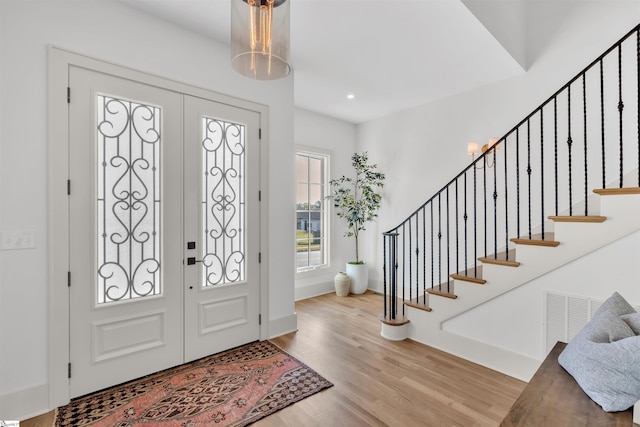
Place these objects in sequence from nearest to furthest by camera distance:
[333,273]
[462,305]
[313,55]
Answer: [462,305]
[313,55]
[333,273]

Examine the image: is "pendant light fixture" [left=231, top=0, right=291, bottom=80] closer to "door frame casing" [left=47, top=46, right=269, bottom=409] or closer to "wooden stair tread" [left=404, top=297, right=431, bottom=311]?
"door frame casing" [left=47, top=46, right=269, bottom=409]

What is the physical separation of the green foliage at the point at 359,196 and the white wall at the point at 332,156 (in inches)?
6.3

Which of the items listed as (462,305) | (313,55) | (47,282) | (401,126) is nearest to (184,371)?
(47,282)

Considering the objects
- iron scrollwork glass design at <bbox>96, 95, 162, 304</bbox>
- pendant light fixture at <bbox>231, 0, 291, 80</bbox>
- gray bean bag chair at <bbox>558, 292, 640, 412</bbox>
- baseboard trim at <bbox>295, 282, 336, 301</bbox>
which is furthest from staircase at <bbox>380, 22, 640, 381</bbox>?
iron scrollwork glass design at <bbox>96, 95, 162, 304</bbox>

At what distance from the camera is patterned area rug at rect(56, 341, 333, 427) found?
1999 millimetres

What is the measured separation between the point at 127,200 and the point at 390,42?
276 centimetres

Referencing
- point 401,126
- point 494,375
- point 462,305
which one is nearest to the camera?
point 494,375

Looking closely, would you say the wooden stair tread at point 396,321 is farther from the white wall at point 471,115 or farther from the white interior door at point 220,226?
the white wall at point 471,115

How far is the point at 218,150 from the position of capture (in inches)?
115

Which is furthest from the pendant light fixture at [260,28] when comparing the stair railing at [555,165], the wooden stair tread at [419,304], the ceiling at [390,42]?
the wooden stair tread at [419,304]

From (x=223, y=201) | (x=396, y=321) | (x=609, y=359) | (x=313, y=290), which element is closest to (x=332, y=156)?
(x=313, y=290)

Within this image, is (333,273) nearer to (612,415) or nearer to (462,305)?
(462,305)

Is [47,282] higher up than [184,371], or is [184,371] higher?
[47,282]

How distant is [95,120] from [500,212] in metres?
4.29
